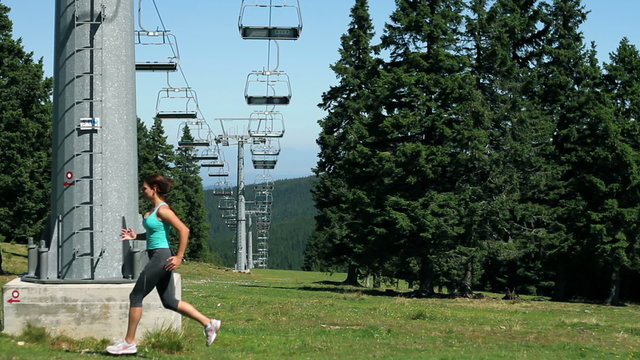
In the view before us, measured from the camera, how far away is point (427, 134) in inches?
1785

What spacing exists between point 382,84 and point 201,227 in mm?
72798

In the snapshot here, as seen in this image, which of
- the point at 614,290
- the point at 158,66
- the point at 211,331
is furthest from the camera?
the point at 614,290

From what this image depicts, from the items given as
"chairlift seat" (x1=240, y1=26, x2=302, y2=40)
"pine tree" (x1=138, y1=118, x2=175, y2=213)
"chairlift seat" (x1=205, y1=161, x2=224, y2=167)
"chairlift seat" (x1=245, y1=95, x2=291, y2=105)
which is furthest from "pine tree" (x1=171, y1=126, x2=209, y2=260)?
"chairlift seat" (x1=240, y1=26, x2=302, y2=40)

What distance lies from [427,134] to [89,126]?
106ft

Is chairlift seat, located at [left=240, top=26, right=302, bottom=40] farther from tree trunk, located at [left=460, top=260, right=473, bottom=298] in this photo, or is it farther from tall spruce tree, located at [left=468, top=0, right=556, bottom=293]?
tree trunk, located at [left=460, top=260, right=473, bottom=298]

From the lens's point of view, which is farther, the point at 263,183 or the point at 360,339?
the point at 263,183

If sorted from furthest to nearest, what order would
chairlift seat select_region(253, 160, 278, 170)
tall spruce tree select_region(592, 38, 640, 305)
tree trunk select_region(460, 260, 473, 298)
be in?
1. chairlift seat select_region(253, 160, 278, 170)
2. tall spruce tree select_region(592, 38, 640, 305)
3. tree trunk select_region(460, 260, 473, 298)

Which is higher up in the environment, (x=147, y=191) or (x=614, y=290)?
(x=147, y=191)

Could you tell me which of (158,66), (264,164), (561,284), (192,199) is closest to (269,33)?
(158,66)

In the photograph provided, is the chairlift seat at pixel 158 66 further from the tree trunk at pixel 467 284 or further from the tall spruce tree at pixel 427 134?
the tree trunk at pixel 467 284

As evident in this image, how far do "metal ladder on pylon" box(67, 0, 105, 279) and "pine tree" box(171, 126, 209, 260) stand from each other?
93345 millimetres

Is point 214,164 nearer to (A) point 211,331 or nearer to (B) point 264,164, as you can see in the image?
(B) point 264,164

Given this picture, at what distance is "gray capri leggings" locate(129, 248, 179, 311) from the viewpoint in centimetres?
1148

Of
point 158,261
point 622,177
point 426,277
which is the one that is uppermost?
point 622,177
